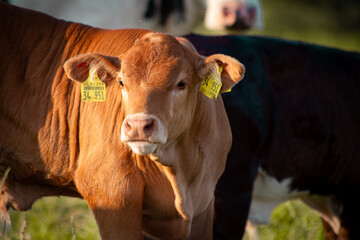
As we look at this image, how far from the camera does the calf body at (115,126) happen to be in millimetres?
3910

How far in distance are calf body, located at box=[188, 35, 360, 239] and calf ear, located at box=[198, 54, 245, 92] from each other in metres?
0.93

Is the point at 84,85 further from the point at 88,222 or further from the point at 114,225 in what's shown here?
the point at 88,222

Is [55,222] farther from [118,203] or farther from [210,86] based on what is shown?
[210,86]

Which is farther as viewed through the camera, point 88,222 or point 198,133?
point 88,222

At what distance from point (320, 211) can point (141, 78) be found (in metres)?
2.73

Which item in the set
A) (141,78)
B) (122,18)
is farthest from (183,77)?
(122,18)

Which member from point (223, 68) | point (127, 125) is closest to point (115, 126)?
point (127, 125)

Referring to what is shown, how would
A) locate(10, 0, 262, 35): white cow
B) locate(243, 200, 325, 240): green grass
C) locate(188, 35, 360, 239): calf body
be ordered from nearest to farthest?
locate(188, 35, 360, 239): calf body, locate(243, 200, 325, 240): green grass, locate(10, 0, 262, 35): white cow

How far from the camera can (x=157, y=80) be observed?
3.85 m

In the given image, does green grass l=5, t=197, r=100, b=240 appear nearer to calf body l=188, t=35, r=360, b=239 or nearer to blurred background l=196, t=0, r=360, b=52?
calf body l=188, t=35, r=360, b=239

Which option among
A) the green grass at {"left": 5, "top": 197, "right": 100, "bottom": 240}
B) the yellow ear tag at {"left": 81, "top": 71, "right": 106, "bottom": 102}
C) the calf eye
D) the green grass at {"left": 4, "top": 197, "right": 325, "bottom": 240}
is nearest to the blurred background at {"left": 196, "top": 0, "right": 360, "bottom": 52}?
the green grass at {"left": 4, "top": 197, "right": 325, "bottom": 240}

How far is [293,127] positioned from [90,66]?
1884 millimetres

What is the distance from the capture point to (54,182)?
14.7 feet

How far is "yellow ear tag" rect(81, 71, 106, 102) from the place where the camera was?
418cm
